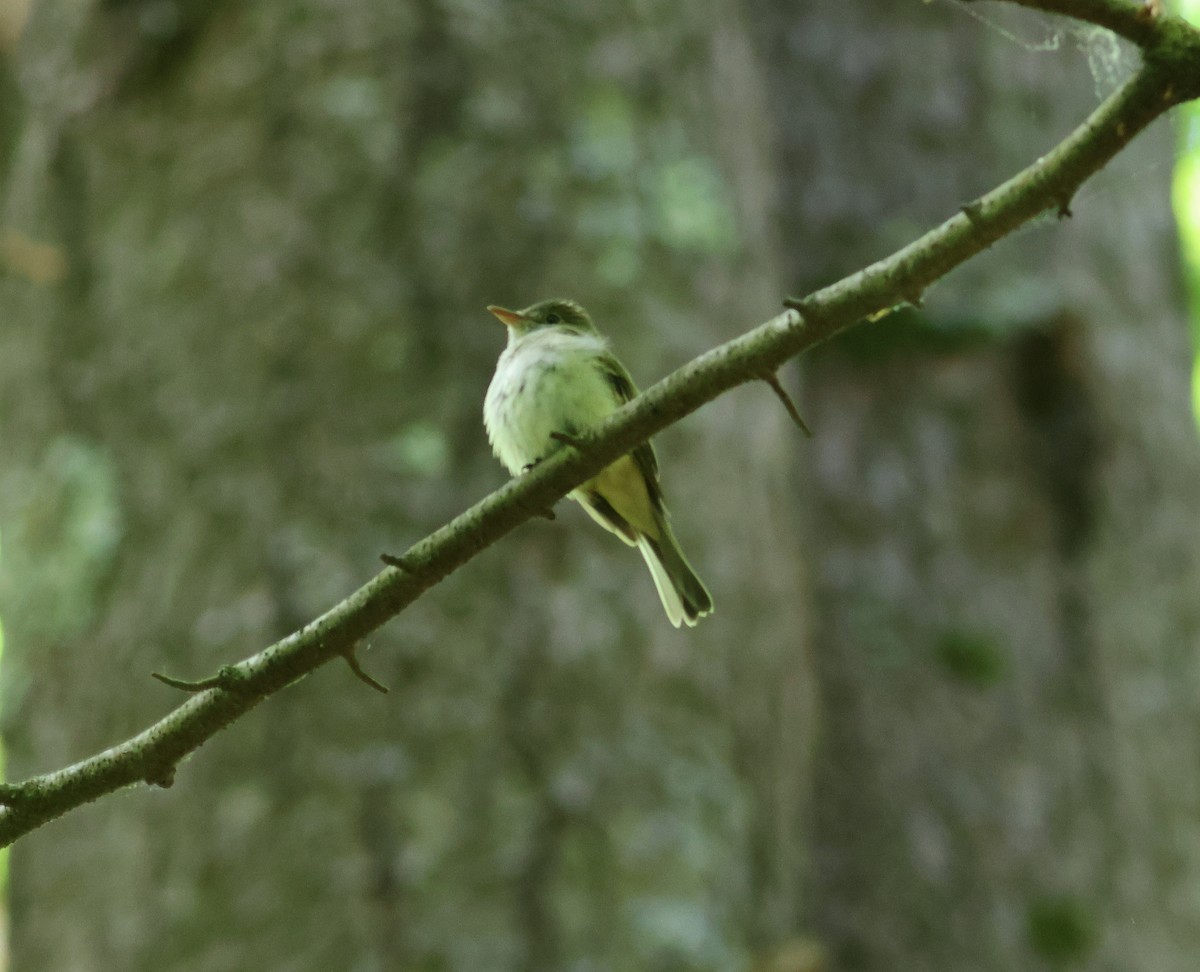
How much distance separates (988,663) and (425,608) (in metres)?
2.47

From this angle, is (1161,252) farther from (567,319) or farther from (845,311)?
(845,311)

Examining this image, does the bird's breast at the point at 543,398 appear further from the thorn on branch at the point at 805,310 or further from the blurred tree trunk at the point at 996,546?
the blurred tree trunk at the point at 996,546

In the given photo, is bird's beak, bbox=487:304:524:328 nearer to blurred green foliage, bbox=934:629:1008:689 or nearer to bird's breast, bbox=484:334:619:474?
bird's breast, bbox=484:334:619:474

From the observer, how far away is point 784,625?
4.36 m

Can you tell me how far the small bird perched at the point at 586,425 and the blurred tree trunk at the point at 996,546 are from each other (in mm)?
2297

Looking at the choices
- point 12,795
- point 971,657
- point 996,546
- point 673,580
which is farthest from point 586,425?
point 996,546

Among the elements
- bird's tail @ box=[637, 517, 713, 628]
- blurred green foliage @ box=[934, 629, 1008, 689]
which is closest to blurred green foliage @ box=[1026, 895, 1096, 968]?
blurred green foliage @ box=[934, 629, 1008, 689]

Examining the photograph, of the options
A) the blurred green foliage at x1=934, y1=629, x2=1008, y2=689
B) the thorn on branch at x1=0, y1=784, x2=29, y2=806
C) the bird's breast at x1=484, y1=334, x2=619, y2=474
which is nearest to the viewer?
the thorn on branch at x1=0, y1=784, x2=29, y2=806

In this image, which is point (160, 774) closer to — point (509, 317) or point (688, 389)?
point (688, 389)

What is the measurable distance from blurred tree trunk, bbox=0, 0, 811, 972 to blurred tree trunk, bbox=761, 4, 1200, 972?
0.99 metres

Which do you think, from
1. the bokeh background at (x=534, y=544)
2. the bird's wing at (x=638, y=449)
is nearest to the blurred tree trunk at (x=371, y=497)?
the bokeh background at (x=534, y=544)

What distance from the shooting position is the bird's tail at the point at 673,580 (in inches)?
124

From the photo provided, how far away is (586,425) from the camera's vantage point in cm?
306

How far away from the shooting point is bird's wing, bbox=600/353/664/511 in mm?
3186
